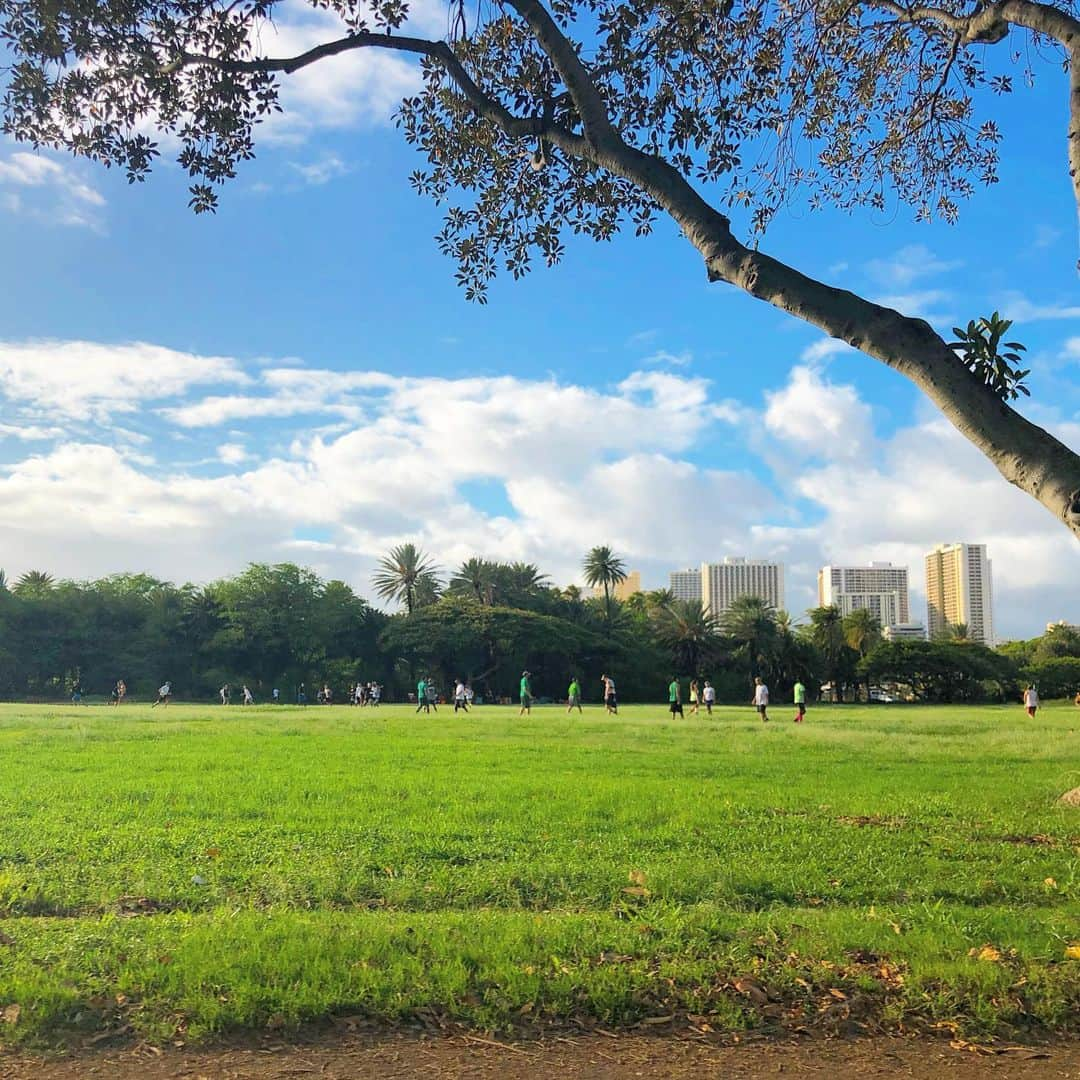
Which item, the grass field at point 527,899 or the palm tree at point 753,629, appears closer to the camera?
the grass field at point 527,899

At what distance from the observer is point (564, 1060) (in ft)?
15.5

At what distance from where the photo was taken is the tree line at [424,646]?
2965 inches

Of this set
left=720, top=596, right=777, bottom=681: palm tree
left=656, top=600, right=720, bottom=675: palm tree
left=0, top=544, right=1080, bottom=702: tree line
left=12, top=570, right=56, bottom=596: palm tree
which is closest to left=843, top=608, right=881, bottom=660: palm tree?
left=0, top=544, right=1080, bottom=702: tree line

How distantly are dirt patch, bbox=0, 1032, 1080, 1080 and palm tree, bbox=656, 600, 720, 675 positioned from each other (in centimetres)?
8215

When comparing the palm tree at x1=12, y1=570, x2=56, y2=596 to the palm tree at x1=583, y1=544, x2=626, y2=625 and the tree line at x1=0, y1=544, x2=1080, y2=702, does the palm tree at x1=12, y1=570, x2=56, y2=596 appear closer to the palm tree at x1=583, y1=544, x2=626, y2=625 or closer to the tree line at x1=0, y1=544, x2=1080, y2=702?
the tree line at x1=0, y1=544, x2=1080, y2=702

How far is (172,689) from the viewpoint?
7656cm

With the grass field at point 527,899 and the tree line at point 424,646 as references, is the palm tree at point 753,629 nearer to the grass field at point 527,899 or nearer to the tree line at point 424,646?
the tree line at point 424,646

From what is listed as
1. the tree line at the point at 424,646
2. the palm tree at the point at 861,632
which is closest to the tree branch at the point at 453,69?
the tree line at the point at 424,646

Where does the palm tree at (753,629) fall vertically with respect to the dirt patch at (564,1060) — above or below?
above

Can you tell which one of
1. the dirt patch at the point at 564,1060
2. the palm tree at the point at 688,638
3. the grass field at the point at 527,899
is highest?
the palm tree at the point at 688,638

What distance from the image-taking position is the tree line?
75.3 m

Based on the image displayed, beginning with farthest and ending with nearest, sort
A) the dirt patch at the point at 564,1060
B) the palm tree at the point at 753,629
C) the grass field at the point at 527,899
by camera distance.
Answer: the palm tree at the point at 753,629, the grass field at the point at 527,899, the dirt patch at the point at 564,1060

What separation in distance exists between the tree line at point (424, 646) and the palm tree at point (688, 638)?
124 millimetres

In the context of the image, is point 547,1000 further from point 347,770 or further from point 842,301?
point 347,770
